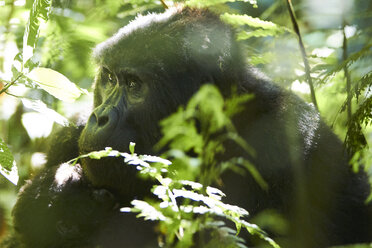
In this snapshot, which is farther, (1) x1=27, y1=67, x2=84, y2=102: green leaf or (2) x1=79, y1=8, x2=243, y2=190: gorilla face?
(2) x1=79, y1=8, x2=243, y2=190: gorilla face

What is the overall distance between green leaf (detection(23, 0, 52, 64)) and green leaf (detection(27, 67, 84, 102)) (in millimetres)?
67

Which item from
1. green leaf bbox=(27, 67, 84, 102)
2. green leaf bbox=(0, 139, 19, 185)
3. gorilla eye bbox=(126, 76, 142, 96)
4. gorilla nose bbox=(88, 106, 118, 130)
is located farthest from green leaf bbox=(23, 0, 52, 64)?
gorilla eye bbox=(126, 76, 142, 96)

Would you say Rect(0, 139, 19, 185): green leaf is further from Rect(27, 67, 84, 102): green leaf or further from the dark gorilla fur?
the dark gorilla fur

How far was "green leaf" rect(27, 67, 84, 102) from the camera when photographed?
5.60ft

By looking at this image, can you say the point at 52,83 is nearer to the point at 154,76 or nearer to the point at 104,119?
the point at 104,119

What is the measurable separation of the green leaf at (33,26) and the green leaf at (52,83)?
0.22ft

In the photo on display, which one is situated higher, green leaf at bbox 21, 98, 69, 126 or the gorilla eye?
the gorilla eye

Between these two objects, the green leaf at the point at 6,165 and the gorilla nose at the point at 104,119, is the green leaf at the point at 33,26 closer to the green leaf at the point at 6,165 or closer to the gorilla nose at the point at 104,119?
the green leaf at the point at 6,165

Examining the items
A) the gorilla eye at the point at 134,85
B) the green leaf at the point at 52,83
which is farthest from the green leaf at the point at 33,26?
the gorilla eye at the point at 134,85

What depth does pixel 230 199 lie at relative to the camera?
2.64 m

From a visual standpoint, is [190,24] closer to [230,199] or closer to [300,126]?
[300,126]

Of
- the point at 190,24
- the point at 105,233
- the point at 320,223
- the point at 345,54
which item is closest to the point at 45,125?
the point at 105,233

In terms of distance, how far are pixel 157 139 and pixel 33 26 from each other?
122 centimetres

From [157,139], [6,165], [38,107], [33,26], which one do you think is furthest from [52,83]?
[157,139]
